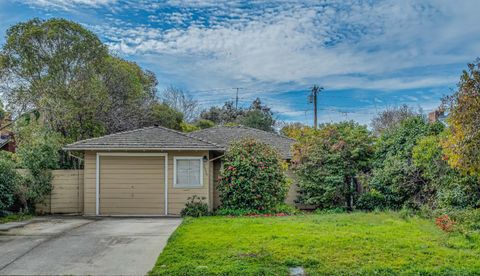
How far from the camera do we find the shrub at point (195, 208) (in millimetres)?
13297

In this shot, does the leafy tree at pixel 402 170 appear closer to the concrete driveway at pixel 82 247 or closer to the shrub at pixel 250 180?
the shrub at pixel 250 180

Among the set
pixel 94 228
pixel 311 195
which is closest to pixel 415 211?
pixel 311 195

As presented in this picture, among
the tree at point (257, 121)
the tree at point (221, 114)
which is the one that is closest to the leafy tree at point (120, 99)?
the tree at point (257, 121)

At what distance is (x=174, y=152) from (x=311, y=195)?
18.9ft

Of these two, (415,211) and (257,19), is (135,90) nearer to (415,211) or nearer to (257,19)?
(257,19)

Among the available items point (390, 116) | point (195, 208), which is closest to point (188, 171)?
point (195, 208)

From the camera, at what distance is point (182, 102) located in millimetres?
36500

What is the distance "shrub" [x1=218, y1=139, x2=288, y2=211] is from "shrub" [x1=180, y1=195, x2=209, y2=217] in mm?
791

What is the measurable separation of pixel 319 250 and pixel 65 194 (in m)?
10.3

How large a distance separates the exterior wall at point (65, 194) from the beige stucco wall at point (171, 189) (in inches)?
17.8

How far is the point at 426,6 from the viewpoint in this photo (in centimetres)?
1299

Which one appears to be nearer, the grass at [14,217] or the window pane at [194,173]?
the grass at [14,217]

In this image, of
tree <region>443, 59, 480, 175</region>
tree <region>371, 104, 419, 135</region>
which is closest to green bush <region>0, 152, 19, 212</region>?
tree <region>443, 59, 480, 175</region>

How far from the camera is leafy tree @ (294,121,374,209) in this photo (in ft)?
49.1
